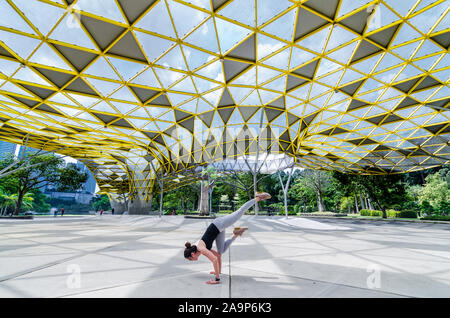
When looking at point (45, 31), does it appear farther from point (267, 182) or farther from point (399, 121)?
point (267, 182)

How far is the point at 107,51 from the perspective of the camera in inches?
479

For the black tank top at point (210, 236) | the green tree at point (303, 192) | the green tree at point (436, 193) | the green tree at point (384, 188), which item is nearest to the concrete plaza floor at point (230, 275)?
the black tank top at point (210, 236)

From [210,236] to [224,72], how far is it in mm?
13453

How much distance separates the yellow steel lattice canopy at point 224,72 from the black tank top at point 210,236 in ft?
36.3

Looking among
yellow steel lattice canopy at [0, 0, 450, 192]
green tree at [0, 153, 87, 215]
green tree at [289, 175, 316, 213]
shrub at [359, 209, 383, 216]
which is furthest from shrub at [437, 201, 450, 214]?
green tree at [0, 153, 87, 215]

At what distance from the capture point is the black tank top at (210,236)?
430cm

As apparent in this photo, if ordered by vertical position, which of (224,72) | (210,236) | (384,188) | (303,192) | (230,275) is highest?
(224,72)

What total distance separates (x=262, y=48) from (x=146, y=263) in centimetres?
1352

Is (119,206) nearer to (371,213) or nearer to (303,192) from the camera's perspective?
(303,192)

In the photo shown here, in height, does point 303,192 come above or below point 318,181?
below

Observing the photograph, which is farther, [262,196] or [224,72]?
[224,72]

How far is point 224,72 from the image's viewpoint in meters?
15.0

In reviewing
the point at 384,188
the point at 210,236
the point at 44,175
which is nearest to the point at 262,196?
the point at 210,236

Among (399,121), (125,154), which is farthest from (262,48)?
(125,154)
